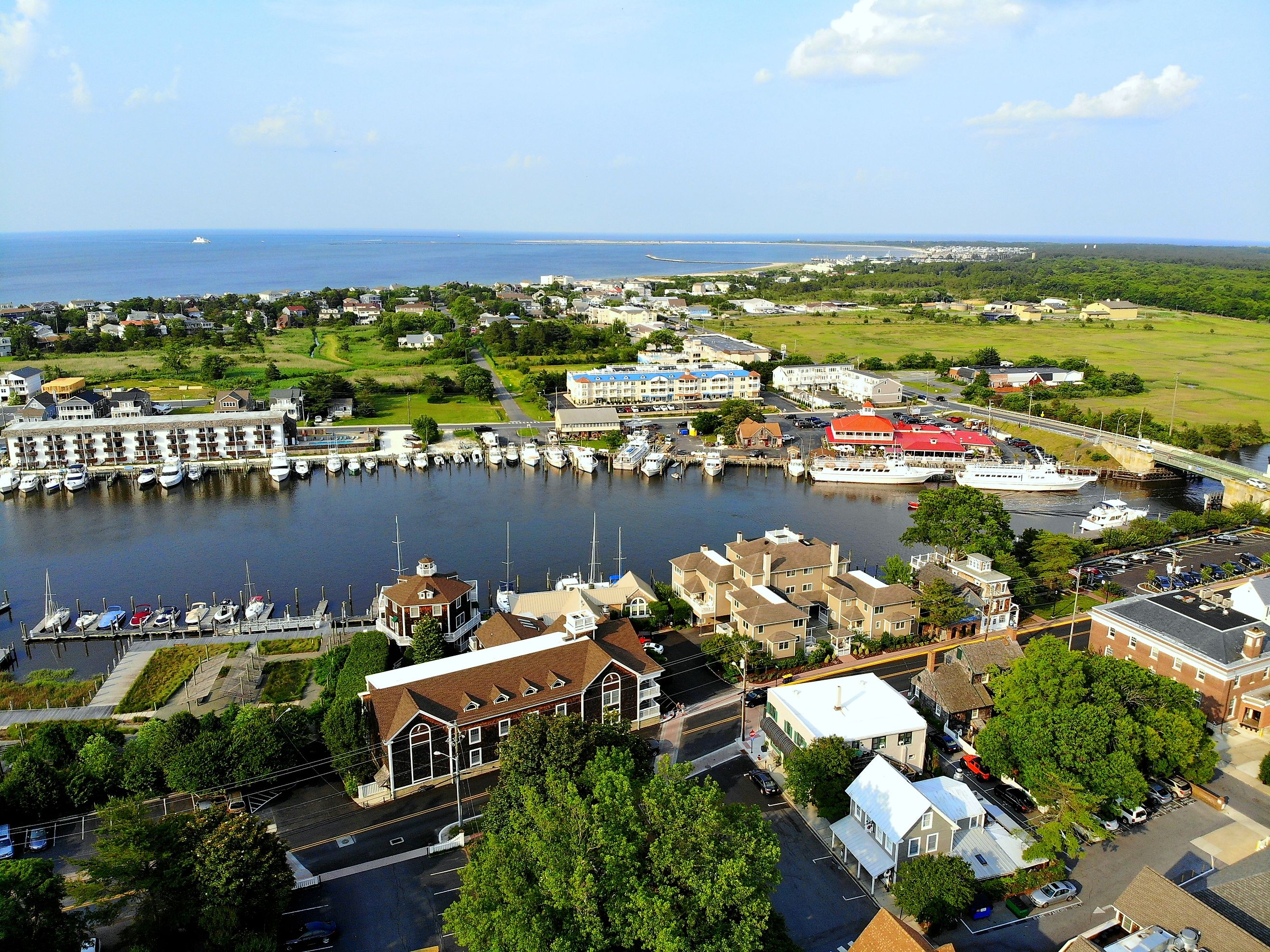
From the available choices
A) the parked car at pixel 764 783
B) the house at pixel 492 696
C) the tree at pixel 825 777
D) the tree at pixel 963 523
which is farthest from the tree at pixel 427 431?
the tree at pixel 825 777

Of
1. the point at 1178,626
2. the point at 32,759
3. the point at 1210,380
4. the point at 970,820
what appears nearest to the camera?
the point at 970,820

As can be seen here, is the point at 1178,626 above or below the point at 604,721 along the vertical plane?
above

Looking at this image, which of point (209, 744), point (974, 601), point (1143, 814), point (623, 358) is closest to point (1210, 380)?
point (623, 358)

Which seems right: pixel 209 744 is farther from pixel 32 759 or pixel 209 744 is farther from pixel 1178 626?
pixel 1178 626

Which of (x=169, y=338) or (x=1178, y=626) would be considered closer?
(x=1178, y=626)

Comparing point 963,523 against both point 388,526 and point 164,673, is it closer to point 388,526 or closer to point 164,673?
point 388,526

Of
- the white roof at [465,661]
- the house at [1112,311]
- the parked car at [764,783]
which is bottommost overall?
the parked car at [764,783]

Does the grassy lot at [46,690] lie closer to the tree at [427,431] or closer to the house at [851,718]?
the house at [851,718]
